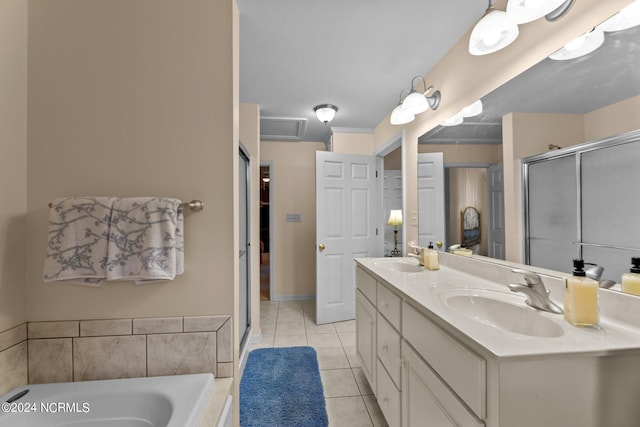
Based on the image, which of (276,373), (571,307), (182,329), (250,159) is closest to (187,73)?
(182,329)

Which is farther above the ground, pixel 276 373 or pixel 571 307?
pixel 571 307

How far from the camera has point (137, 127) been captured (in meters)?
1.19

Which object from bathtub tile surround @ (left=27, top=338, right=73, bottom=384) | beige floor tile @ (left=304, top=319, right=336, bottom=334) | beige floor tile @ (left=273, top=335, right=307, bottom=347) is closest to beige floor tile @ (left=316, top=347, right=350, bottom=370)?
beige floor tile @ (left=273, top=335, right=307, bottom=347)

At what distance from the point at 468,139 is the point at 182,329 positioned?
1839mm

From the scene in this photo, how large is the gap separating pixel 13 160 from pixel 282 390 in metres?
1.86

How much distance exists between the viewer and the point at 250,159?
2594 millimetres

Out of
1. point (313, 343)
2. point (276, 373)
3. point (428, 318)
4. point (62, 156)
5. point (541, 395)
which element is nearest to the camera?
point (541, 395)

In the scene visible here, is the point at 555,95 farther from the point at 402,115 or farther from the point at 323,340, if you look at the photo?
the point at 323,340

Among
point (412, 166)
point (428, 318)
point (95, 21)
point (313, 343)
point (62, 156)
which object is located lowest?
point (313, 343)

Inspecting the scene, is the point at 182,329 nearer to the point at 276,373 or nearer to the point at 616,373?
the point at 276,373

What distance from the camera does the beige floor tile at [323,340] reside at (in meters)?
2.53

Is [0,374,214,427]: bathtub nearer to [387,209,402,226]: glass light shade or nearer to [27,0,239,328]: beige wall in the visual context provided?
[27,0,239,328]: beige wall

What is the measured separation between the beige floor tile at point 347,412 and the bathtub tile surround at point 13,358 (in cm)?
146

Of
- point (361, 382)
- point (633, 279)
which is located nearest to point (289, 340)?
point (361, 382)
